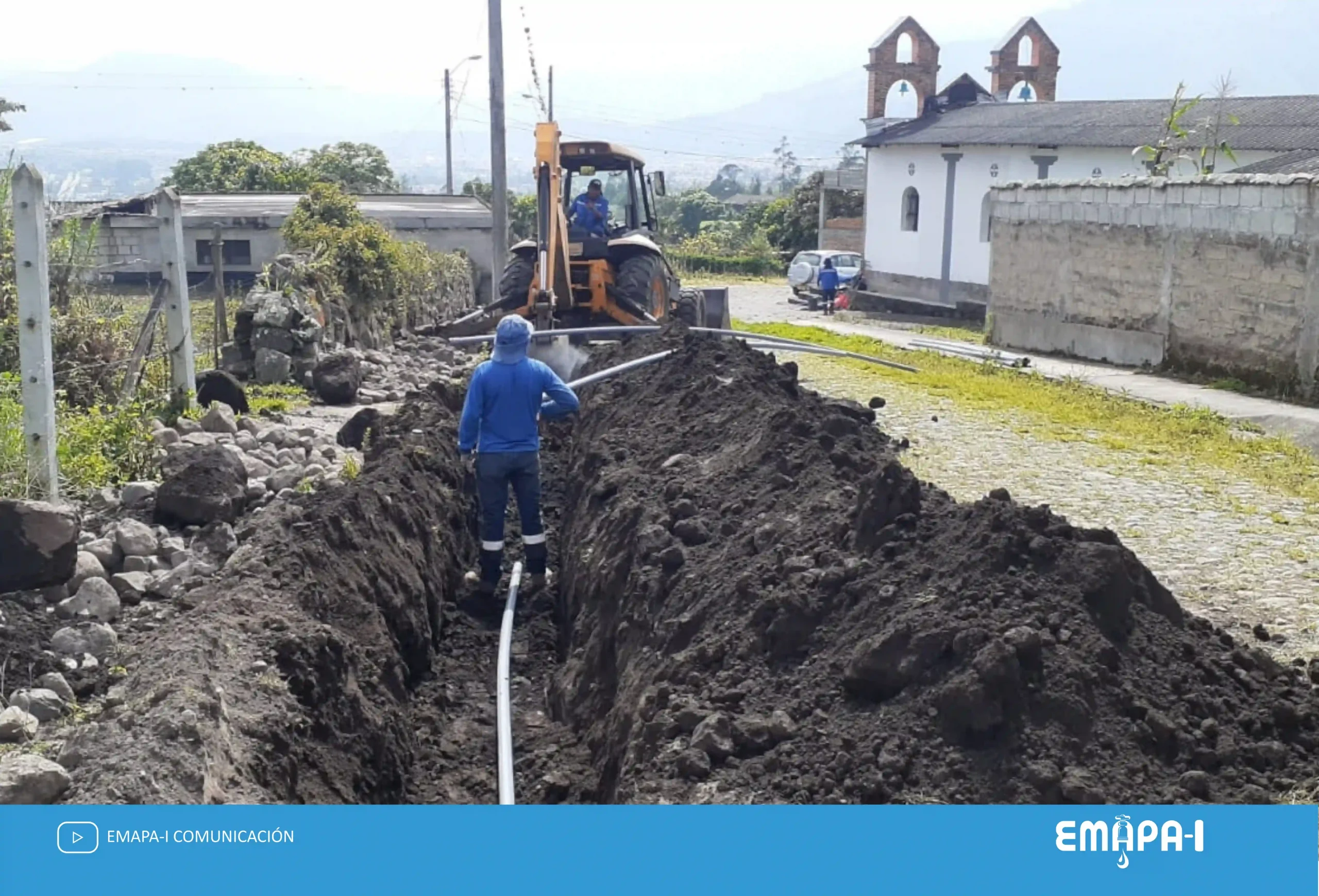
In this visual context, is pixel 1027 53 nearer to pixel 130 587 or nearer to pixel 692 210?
pixel 692 210

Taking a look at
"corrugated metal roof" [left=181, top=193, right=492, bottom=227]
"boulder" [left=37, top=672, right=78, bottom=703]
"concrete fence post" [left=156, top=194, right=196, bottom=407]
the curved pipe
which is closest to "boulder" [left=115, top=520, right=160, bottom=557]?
"boulder" [left=37, top=672, right=78, bottom=703]

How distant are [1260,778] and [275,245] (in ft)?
93.5

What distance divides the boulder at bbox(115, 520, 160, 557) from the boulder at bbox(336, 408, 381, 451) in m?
3.59

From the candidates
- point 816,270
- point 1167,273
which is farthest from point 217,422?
point 816,270

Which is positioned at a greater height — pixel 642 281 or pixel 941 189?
pixel 941 189

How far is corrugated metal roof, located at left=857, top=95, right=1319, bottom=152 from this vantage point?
1181 inches

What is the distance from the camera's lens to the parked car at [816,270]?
41.1 metres

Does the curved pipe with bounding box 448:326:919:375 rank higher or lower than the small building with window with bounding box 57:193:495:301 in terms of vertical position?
lower

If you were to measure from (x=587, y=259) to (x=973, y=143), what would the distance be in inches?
887

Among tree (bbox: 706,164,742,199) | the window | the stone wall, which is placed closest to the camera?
the stone wall

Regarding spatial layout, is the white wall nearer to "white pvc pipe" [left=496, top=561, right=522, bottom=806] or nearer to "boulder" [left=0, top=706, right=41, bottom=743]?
"white pvc pipe" [left=496, top=561, right=522, bottom=806]

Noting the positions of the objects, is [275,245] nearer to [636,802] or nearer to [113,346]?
[113,346]

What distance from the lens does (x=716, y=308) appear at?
2084cm

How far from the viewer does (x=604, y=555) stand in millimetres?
8172
